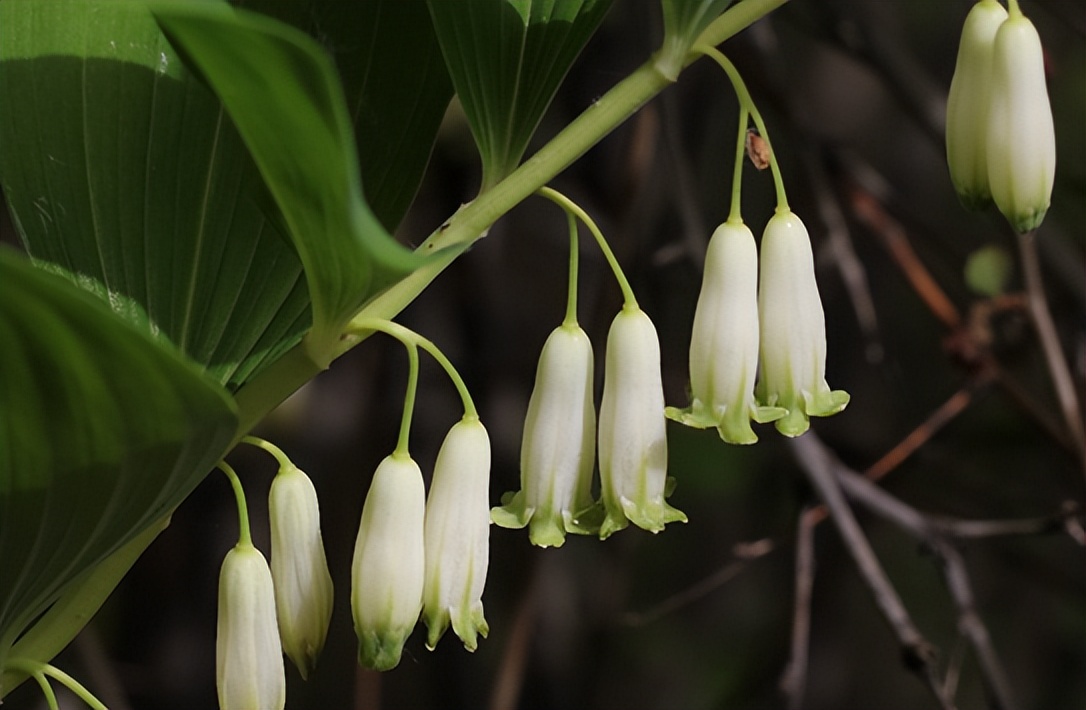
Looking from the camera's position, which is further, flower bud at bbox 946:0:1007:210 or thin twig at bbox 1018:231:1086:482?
thin twig at bbox 1018:231:1086:482

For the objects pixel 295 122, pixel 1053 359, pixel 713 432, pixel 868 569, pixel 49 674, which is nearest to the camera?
pixel 295 122

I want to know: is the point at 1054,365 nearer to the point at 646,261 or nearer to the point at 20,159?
the point at 646,261

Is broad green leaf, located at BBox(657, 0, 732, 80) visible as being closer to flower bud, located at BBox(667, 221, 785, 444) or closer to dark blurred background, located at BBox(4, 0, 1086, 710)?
flower bud, located at BBox(667, 221, 785, 444)

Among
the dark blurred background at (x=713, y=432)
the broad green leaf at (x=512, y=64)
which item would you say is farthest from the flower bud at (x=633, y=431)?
the dark blurred background at (x=713, y=432)

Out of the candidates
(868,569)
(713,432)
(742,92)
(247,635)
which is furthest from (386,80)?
(713,432)

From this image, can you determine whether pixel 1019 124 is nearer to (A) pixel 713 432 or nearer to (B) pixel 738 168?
(B) pixel 738 168

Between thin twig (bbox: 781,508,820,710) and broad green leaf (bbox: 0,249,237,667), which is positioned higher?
thin twig (bbox: 781,508,820,710)

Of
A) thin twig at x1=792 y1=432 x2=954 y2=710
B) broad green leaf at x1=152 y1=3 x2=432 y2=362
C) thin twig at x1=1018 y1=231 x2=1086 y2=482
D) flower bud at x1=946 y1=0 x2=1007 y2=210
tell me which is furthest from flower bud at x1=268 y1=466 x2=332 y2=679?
thin twig at x1=1018 y1=231 x2=1086 y2=482
